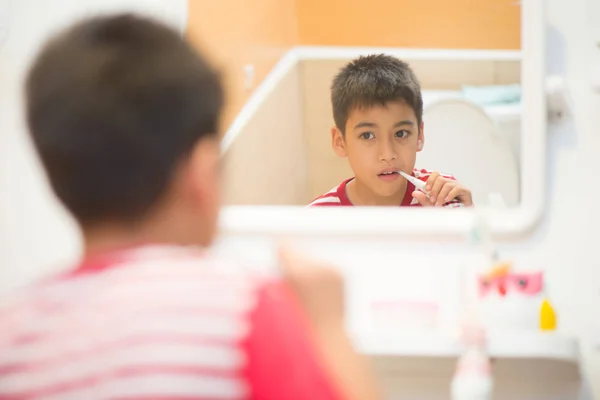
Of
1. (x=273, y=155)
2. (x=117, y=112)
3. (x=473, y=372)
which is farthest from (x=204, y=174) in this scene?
(x=273, y=155)

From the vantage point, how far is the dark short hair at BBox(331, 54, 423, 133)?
1.29 metres

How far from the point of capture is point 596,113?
969mm

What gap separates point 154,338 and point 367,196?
33.2 inches

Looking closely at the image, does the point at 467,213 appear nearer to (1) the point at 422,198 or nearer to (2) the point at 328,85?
(1) the point at 422,198

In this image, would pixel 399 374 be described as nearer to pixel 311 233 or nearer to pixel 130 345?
pixel 311 233

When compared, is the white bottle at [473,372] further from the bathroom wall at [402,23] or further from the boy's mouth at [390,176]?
the bathroom wall at [402,23]

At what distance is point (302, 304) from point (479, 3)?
1118 mm

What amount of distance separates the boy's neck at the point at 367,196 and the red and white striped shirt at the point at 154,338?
764 mm

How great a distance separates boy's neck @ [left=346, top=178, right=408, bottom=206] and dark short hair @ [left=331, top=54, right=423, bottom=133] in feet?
0.36

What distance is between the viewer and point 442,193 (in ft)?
3.80

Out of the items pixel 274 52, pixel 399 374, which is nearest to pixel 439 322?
pixel 399 374

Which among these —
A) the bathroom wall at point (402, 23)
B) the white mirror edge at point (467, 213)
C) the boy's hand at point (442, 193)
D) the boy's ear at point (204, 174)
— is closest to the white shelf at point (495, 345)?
the white mirror edge at point (467, 213)

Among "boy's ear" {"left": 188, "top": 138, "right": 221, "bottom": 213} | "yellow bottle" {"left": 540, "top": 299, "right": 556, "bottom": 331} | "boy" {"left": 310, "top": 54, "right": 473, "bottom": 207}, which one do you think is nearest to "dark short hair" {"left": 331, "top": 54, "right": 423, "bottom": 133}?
"boy" {"left": 310, "top": 54, "right": 473, "bottom": 207}

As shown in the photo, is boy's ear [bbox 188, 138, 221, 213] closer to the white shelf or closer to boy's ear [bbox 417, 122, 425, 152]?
the white shelf
